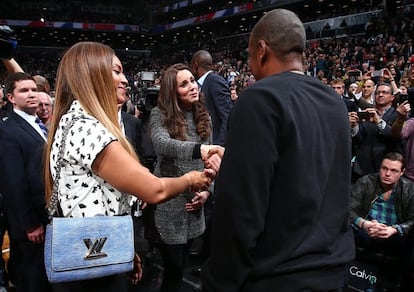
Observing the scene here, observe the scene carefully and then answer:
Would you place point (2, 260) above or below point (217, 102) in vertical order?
below

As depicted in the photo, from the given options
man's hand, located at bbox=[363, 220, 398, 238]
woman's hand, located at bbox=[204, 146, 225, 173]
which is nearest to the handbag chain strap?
woman's hand, located at bbox=[204, 146, 225, 173]

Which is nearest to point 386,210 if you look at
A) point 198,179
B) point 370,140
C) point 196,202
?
point 370,140

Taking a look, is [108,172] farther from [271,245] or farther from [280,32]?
[280,32]

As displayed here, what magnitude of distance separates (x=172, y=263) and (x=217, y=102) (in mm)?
1637

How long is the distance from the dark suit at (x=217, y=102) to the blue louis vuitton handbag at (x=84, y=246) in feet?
6.81

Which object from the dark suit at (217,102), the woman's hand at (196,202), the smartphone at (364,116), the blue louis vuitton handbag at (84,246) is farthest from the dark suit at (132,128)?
the smartphone at (364,116)

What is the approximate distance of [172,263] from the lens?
2270 millimetres

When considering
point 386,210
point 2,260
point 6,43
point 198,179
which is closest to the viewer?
point 198,179

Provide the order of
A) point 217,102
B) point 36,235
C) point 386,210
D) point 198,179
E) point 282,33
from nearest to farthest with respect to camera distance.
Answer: point 282,33 < point 198,179 < point 36,235 < point 386,210 < point 217,102

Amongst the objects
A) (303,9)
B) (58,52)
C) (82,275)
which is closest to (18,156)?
(82,275)

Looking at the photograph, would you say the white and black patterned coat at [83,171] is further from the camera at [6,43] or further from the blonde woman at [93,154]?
the camera at [6,43]

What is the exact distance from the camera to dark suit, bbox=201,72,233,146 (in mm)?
3457

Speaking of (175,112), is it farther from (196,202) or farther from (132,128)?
(132,128)

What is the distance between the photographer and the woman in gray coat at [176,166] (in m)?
2.24
